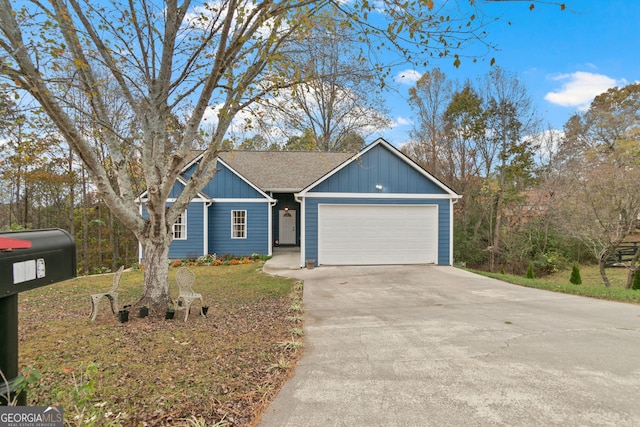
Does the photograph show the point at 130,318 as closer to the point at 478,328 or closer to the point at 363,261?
the point at 478,328

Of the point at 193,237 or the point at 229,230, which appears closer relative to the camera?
the point at 193,237

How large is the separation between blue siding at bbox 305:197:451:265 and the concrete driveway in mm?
4603

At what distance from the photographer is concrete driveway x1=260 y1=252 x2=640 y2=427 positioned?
2.81 m

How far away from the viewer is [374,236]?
12164mm

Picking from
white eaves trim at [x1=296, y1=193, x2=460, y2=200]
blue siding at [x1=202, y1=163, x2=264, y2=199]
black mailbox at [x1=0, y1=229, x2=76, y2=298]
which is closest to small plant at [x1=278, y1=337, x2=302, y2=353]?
black mailbox at [x1=0, y1=229, x2=76, y2=298]

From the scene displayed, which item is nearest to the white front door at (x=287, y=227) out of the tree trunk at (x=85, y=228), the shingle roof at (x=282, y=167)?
the shingle roof at (x=282, y=167)

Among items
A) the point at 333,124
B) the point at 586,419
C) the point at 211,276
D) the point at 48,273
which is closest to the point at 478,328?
the point at 586,419

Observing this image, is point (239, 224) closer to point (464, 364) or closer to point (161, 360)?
point (161, 360)

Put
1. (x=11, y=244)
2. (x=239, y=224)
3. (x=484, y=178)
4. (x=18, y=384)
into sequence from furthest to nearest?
1. (x=484, y=178)
2. (x=239, y=224)
3. (x=18, y=384)
4. (x=11, y=244)

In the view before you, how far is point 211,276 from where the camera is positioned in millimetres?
10891

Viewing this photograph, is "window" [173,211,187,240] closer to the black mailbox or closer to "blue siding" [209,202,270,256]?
"blue siding" [209,202,270,256]

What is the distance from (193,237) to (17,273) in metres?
13.4

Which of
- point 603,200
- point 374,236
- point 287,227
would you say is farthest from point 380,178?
point 603,200

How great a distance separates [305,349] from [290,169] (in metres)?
14.2
